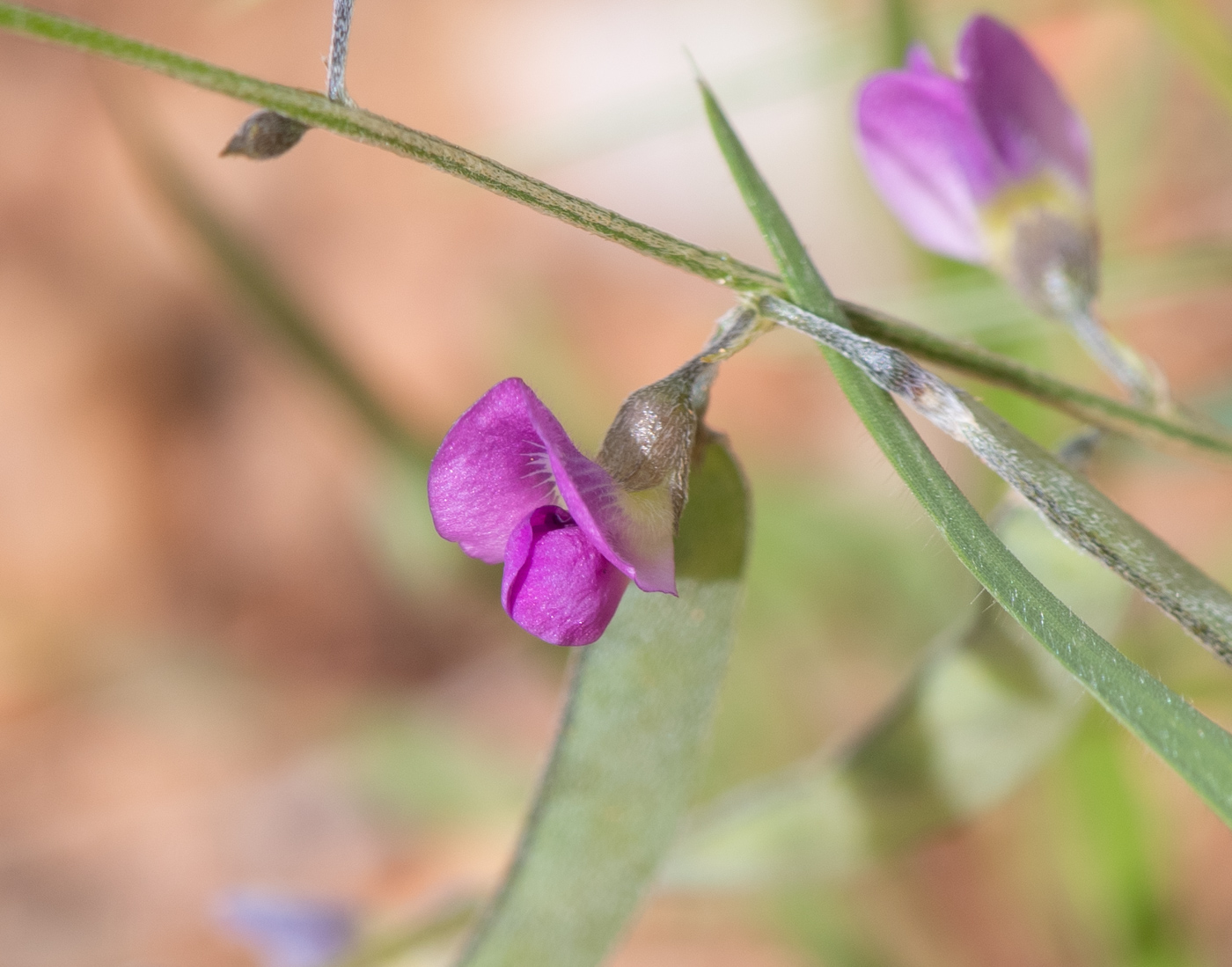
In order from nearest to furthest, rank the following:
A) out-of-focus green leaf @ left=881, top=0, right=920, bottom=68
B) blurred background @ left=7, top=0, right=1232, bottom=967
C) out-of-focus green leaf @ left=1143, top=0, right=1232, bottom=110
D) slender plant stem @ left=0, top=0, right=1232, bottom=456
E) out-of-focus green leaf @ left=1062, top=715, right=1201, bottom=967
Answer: slender plant stem @ left=0, top=0, right=1232, bottom=456
out-of-focus green leaf @ left=1143, top=0, right=1232, bottom=110
out-of-focus green leaf @ left=881, top=0, right=920, bottom=68
out-of-focus green leaf @ left=1062, top=715, right=1201, bottom=967
blurred background @ left=7, top=0, right=1232, bottom=967

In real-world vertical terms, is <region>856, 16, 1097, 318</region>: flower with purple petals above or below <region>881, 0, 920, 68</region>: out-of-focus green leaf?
below

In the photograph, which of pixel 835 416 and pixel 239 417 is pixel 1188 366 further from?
pixel 239 417

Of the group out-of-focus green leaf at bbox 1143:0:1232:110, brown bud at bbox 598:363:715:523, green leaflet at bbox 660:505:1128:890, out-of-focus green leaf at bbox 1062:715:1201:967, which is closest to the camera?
brown bud at bbox 598:363:715:523

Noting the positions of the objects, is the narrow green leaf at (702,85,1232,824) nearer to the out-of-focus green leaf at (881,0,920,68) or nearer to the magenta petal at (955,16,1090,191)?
A: the magenta petal at (955,16,1090,191)

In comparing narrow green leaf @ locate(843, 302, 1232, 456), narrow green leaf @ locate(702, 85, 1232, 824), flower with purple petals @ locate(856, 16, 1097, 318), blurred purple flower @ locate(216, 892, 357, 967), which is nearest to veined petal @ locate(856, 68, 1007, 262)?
flower with purple petals @ locate(856, 16, 1097, 318)

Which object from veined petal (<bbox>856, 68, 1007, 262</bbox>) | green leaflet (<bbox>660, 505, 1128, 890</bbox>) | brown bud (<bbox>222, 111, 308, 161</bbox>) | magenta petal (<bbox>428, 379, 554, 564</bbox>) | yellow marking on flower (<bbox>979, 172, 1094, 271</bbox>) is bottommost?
green leaflet (<bbox>660, 505, 1128, 890</bbox>)
